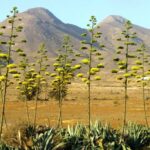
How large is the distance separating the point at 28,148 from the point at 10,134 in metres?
3.89

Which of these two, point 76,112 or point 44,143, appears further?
point 76,112

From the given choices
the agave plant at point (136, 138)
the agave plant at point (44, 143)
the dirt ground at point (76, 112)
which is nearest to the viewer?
the agave plant at point (44, 143)

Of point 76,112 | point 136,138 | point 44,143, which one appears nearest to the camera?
point 44,143

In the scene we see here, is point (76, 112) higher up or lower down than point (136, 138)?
higher up

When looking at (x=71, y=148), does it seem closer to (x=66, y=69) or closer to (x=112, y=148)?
(x=112, y=148)

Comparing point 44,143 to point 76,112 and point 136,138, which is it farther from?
point 76,112

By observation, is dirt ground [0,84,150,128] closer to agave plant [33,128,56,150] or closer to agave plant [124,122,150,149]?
agave plant [124,122,150,149]

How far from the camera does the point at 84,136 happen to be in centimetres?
1803

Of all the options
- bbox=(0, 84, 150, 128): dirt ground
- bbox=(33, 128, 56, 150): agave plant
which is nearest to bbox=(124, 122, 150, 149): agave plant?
bbox=(33, 128, 56, 150): agave plant

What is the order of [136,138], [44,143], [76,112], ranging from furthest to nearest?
[76,112] → [136,138] → [44,143]

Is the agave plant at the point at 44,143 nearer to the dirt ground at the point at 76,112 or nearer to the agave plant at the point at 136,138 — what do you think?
the agave plant at the point at 136,138

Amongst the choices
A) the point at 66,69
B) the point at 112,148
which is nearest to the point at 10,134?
the point at 112,148

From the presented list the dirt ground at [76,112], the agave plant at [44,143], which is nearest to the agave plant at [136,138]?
the agave plant at [44,143]

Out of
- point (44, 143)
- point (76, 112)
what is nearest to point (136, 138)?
point (44, 143)
